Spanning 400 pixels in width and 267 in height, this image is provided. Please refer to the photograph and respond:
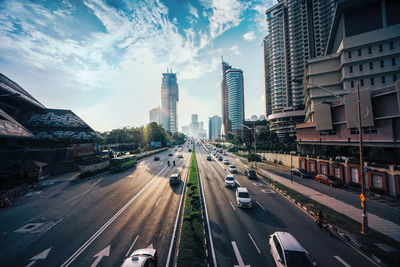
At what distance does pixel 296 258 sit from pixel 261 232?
443 cm

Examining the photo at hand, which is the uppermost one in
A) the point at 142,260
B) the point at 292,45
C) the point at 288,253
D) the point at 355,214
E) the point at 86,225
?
the point at 292,45

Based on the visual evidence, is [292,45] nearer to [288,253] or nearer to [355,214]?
[355,214]

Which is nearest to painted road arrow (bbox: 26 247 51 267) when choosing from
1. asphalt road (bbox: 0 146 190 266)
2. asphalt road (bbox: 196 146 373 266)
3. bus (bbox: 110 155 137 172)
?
asphalt road (bbox: 0 146 190 266)

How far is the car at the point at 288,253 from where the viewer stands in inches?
308

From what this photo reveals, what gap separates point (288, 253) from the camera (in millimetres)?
8172

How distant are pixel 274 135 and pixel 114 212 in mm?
75886

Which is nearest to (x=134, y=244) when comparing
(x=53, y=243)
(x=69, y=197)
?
(x=53, y=243)

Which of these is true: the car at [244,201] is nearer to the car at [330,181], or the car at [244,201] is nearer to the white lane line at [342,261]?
the white lane line at [342,261]

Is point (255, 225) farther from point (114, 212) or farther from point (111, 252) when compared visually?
point (114, 212)

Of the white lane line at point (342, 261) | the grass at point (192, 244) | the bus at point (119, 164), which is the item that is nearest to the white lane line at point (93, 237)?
the grass at point (192, 244)

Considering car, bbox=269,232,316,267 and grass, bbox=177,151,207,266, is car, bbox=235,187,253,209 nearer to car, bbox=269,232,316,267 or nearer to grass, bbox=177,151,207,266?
grass, bbox=177,151,207,266

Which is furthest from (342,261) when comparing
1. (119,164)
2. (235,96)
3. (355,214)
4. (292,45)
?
(235,96)

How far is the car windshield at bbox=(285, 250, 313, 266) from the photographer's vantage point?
777cm

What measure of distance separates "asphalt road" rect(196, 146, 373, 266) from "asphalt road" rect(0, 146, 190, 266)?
3941mm
